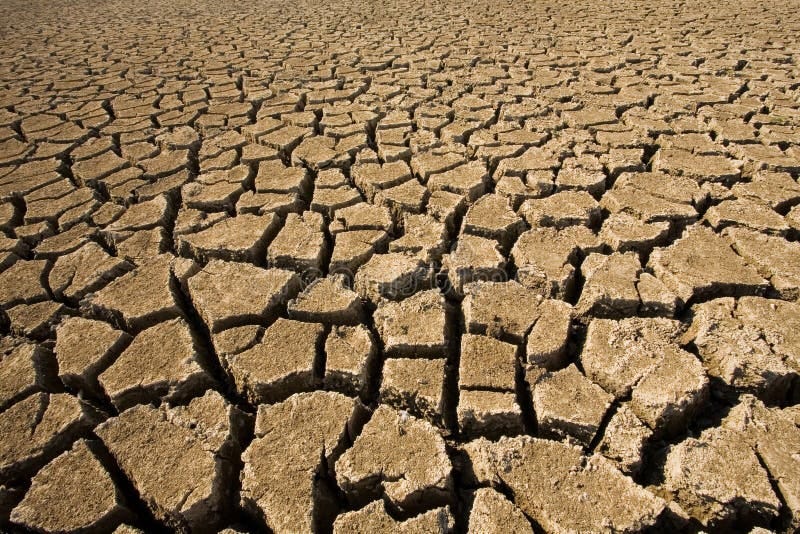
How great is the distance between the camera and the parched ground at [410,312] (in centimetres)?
120

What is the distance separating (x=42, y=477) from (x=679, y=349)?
194cm

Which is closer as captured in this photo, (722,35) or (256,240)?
(256,240)

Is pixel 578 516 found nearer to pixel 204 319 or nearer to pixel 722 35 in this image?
pixel 204 319

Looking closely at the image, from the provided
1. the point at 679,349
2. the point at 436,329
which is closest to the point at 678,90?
the point at 679,349

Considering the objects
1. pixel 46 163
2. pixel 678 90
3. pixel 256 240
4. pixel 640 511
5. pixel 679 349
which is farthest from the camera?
pixel 678 90

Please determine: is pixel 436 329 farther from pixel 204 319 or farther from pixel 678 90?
pixel 678 90

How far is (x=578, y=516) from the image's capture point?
1.10 metres

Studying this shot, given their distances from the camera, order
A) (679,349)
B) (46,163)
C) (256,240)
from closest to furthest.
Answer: (679,349) < (256,240) < (46,163)

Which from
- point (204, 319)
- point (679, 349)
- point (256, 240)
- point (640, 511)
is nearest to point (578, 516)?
point (640, 511)

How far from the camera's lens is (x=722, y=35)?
496cm

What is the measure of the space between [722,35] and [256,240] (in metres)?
5.61

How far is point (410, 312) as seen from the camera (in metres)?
1.70

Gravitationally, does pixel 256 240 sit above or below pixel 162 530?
above

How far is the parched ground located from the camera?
1203mm
